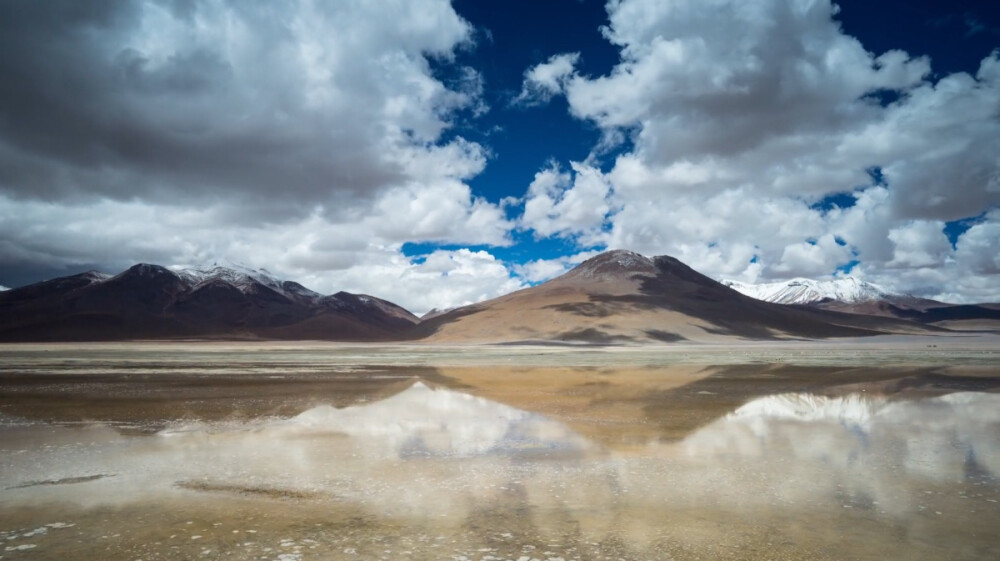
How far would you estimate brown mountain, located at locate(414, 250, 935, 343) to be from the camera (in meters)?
132

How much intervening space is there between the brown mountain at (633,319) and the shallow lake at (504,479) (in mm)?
103600

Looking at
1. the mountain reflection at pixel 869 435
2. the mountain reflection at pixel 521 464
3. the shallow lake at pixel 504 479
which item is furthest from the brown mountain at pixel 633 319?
the mountain reflection at pixel 521 464

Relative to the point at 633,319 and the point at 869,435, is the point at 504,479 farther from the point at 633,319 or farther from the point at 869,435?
the point at 633,319

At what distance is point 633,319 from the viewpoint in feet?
460

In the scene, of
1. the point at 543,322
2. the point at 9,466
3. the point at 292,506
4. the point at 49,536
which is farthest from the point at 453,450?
the point at 543,322

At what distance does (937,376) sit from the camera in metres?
33.2

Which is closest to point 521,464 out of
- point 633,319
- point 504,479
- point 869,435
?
point 504,479

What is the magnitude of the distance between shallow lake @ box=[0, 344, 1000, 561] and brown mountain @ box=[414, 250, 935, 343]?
340 feet

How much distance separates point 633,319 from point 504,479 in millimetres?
132992

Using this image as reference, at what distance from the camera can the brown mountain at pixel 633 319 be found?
13212cm

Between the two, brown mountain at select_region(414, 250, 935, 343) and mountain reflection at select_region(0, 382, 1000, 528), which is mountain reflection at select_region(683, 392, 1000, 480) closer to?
mountain reflection at select_region(0, 382, 1000, 528)

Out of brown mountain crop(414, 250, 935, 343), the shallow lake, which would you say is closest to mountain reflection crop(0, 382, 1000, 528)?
the shallow lake

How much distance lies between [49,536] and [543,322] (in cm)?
13660

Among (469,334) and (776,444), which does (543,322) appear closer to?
(469,334)
